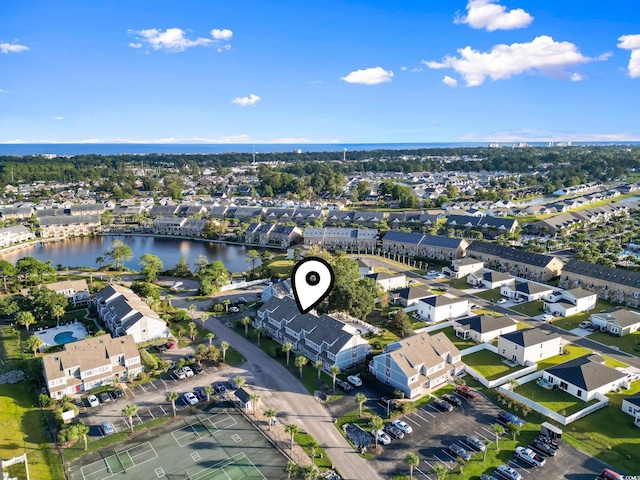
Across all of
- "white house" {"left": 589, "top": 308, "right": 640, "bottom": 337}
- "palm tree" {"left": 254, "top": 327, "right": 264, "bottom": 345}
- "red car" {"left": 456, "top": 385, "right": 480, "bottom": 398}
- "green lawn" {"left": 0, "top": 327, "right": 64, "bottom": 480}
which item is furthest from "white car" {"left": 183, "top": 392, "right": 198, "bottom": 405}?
"white house" {"left": 589, "top": 308, "right": 640, "bottom": 337}

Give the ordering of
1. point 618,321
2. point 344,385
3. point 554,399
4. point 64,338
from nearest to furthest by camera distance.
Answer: point 554,399, point 344,385, point 64,338, point 618,321

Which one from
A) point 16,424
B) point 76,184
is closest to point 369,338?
point 16,424

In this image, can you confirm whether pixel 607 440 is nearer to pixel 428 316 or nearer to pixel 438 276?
pixel 428 316

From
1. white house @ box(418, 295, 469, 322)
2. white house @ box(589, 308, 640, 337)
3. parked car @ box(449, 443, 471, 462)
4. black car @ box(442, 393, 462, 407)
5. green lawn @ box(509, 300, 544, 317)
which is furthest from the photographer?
green lawn @ box(509, 300, 544, 317)

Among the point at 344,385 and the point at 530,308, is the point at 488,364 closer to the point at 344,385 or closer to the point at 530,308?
the point at 344,385

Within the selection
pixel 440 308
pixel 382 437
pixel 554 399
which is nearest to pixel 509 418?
pixel 554 399

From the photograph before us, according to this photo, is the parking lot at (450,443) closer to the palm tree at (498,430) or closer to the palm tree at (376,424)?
the palm tree at (498,430)

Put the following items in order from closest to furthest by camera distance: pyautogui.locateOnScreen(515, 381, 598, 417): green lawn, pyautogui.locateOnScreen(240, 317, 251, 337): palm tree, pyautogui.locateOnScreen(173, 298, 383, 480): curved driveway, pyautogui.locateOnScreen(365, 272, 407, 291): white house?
1. pyautogui.locateOnScreen(173, 298, 383, 480): curved driveway
2. pyautogui.locateOnScreen(515, 381, 598, 417): green lawn
3. pyautogui.locateOnScreen(240, 317, 251, 337): palm tree
4. pyautogui.locateOnScreen(365, 272, 407, 291): white house

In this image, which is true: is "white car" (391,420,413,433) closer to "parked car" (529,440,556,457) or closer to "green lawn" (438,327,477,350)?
"parked car" (529,440,556,457)
